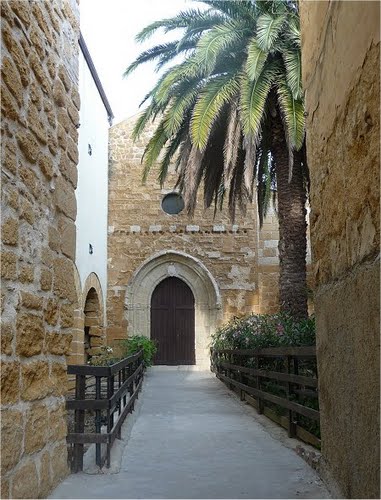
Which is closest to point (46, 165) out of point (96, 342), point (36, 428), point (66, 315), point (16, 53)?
point (16, 53)

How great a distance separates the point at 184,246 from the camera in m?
15.7

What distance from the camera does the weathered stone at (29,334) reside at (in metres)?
2.73

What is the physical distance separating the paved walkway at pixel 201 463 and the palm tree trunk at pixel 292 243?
2692mm

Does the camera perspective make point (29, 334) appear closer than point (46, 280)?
Yes

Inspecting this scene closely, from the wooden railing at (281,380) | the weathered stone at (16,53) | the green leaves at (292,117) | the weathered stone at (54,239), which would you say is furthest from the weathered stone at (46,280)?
the green leaves at (292,117)

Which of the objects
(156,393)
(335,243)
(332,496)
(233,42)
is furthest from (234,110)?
(332,496)

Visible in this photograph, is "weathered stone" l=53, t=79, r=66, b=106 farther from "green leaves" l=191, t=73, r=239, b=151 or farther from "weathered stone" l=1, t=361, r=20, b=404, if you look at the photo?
"green leaves" l=191, t=73, r=239, b=151

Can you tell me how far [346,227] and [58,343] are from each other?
1.85m

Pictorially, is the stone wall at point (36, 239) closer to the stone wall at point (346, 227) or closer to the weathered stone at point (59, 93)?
the weathered stone at point (59, 93)

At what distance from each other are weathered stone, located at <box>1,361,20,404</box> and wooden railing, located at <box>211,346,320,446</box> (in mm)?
2257

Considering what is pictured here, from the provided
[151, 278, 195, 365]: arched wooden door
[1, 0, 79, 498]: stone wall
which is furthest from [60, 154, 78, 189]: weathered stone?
[151, 278, 195, 365]: arched wooden door

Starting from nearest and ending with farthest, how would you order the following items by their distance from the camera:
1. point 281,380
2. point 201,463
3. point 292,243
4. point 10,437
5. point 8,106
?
point 10,437
point 8,106
point 201,463
point 281,380
point 292,243

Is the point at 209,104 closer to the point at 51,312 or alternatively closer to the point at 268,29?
the point at 268,29

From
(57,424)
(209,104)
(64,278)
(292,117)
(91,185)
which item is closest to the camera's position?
(57,424)
